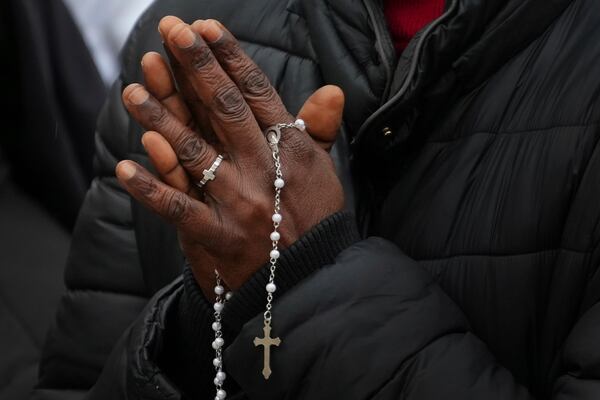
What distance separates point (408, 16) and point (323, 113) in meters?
0.24

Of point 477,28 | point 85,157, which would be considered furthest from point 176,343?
point 85,157

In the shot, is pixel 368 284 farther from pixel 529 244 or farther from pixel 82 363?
pixel 82 363

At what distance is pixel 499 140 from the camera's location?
992 mm

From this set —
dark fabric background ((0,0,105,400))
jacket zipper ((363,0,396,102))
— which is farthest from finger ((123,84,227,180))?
dark fabric background ((0,0,105,400))

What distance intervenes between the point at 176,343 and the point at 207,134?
0.92 feet

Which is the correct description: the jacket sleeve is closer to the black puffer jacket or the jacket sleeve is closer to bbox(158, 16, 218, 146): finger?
the black puffer jacket

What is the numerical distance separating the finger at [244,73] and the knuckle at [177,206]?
11 centimetres

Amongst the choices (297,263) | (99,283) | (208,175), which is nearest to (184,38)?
(208,175)

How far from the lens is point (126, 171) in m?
0.87

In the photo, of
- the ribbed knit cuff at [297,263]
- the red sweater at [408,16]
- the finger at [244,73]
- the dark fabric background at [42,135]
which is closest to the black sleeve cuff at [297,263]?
the ribbed knit cuff at [297,263]

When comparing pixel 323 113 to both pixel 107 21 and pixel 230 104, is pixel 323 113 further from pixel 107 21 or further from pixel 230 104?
pixel 107 21

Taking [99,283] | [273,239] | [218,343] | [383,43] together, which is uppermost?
[383,43]

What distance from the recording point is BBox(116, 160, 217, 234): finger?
2.87 feet

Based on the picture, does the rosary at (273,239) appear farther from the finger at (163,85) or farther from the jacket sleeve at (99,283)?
the jacket sleeve at (99,283)
